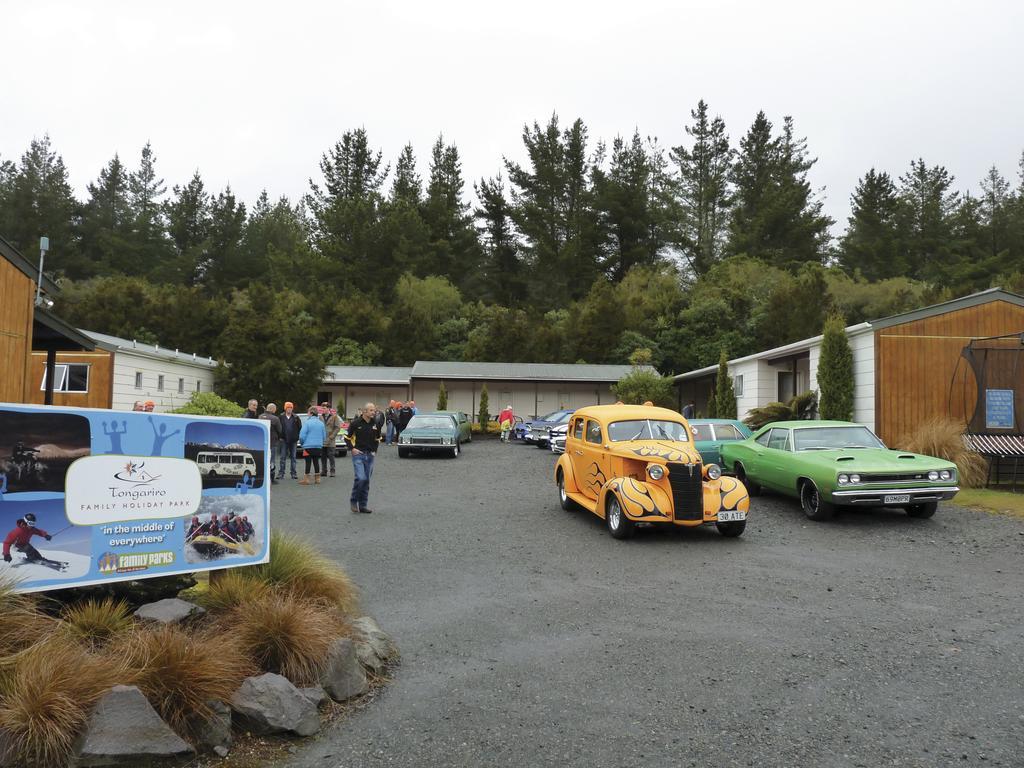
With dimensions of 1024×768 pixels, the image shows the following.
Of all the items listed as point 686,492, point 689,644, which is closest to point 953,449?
point 686,492

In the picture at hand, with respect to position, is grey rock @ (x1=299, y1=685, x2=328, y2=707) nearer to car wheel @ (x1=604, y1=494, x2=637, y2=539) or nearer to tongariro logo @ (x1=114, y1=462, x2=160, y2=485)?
tongariro logo @ (x1=114, y1=462, x2=160, y2=485)

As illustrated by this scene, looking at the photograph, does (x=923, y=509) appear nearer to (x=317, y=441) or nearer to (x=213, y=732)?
(x=213, y=732)

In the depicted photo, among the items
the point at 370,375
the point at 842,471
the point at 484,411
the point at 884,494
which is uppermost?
the point at 370,375

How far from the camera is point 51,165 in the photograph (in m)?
59.1

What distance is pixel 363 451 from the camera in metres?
11.7

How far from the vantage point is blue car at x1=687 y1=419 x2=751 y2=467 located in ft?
50.5

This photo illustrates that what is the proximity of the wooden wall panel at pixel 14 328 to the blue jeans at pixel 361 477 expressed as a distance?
25.3 feet

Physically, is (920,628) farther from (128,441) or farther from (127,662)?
(128,441)

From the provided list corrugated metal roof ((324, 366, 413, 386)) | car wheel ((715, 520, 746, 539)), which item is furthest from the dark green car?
corrugated metal roof ((324, 366, 413, 386))

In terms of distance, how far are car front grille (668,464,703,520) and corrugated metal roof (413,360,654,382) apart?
92.2ft

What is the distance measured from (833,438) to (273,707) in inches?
425

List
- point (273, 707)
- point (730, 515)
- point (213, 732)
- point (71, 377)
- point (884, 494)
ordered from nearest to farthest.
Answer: point (213, 732)
point (273, 707)
point (730, 515)
point (884, 494)
point (71, 377)

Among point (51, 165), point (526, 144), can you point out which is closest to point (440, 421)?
point (526, 144)

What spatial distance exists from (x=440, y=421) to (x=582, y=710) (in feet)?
63.8
